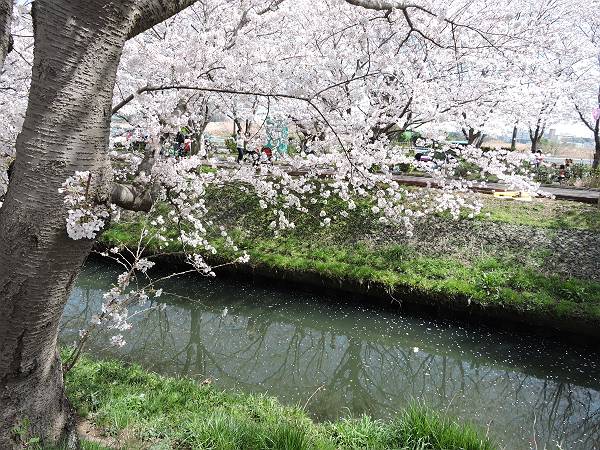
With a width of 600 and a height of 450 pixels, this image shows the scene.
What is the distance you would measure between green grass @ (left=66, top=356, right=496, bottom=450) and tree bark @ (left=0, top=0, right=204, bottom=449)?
4.72 ft

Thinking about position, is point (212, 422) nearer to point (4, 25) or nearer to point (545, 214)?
point (4, 25)

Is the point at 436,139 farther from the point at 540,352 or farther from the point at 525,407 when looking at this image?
the point at 525,407

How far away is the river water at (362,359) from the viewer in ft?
18.6

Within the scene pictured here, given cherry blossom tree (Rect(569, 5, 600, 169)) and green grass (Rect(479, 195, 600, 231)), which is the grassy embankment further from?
cherry blossom tree (Rect(569, 5, 600, 169))

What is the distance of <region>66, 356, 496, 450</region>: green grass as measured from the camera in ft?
10.8

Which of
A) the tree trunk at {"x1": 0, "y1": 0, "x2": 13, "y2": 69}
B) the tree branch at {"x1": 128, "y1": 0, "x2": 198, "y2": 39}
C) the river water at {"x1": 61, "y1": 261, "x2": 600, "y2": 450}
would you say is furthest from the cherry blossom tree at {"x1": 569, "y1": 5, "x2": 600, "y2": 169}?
the tree trunk at {"x1": 0, "y1": 0, "x2": 13, "y2": 69}

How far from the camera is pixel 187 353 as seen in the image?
6758mm

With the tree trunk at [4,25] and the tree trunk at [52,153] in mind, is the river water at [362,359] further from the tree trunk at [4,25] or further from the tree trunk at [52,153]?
the tree trunk at [4,25]

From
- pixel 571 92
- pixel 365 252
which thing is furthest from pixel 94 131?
pixel 571 92

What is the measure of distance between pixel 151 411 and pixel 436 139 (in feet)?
21.1

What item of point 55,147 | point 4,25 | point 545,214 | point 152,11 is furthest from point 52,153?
point 545,214

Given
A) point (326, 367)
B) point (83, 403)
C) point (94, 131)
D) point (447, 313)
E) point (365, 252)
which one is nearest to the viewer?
point (94, 131)

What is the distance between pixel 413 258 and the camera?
29.7ft

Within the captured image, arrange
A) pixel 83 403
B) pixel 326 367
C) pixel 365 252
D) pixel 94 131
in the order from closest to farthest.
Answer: pixel 94 131, pixel 83 403, pixel 326 367, pixel 365 252
